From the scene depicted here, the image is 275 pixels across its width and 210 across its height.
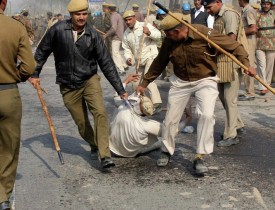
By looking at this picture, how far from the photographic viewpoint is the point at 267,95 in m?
10.4

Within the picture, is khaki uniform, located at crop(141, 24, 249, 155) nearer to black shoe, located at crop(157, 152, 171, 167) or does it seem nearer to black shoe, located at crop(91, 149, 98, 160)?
black shoe, located at crop(157, 152, 171, 167)

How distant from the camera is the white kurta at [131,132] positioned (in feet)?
19.0

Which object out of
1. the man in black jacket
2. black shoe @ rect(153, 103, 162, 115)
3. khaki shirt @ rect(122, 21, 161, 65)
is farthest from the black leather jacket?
black shoe @ rect(153, 103, 162, 115)

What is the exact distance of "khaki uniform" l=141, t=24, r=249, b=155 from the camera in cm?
538

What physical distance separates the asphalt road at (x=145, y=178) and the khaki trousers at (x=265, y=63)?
10.2ft

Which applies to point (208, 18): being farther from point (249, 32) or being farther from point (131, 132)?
point (131, 132)

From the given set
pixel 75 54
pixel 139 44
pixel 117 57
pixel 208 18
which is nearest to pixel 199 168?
pixel 75 54

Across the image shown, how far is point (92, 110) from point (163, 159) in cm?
97

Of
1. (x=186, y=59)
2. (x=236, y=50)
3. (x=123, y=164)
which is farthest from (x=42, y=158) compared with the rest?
(x=236, y=50)

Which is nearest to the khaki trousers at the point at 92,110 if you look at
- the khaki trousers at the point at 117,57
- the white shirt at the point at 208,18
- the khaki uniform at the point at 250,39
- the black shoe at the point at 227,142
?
A: the black shoe at the point at 227,142

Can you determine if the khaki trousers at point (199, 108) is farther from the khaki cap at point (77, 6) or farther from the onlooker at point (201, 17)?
the onlooker at point (201, 17)

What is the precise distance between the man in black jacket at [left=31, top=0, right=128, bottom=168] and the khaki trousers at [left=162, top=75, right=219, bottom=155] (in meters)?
0.59

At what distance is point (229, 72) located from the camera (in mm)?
6375

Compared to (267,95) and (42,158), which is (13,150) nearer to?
(42,158)
